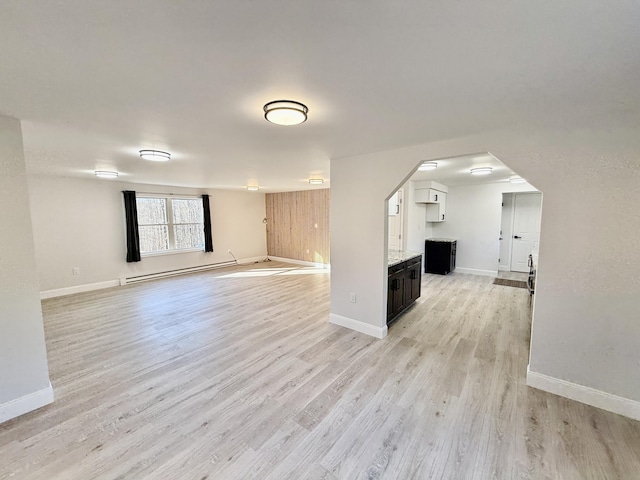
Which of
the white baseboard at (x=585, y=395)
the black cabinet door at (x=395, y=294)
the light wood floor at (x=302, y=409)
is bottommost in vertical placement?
the light wood floor at (x=302, y=409)

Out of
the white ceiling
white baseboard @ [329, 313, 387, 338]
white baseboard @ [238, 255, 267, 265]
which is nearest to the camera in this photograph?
the white ceiling

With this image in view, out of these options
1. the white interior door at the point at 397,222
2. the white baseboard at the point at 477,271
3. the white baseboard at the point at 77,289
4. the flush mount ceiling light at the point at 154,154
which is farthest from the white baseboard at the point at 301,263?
the flush mount ceiling light at the point at 154,154

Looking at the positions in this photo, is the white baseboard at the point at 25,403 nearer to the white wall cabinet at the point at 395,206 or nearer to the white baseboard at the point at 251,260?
the white wall cabinet at the point at 395,206

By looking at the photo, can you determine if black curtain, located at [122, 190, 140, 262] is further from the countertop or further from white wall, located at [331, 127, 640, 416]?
white wall, located at [331, 127, 640, 416]

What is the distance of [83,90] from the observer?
1.62m

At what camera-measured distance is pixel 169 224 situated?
6859mm

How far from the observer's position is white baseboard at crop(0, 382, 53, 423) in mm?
2031

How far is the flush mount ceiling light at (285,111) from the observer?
1.75 meters

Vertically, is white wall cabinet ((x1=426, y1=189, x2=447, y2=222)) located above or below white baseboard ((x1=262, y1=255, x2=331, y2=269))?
above

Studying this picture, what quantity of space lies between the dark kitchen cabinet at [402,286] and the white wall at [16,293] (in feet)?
11.4

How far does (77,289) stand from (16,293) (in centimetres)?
419

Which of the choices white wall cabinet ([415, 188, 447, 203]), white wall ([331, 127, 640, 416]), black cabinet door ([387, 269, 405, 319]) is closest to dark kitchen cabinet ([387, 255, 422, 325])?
black cabinet door ([387, 269, 405, 319])

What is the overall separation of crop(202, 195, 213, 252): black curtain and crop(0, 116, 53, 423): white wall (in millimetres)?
5280

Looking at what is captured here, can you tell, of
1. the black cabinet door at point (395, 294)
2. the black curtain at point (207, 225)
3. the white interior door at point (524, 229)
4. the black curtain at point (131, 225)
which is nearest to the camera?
the black cabinet door at point (395, 294)
